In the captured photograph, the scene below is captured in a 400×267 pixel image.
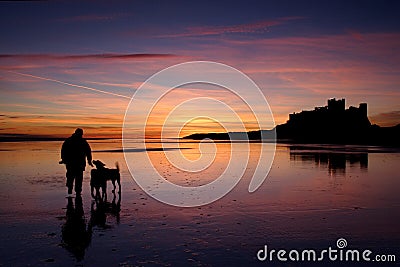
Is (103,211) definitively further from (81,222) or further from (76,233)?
(76,233)

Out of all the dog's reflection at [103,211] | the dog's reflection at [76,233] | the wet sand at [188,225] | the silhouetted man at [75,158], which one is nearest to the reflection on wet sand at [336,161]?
the wet sand at [188,225]

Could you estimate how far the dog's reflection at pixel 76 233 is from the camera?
793cm

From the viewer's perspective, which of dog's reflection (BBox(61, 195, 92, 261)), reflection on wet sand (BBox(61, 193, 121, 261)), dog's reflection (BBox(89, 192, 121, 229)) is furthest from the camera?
dog's reflection (BBox(89, 192, 121, 229))

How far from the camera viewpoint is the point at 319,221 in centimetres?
1041

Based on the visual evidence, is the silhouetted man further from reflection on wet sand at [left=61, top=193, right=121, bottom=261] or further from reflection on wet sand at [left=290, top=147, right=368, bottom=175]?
reflection on wet sand at [left=290, top=147, right=368, bottom=175]

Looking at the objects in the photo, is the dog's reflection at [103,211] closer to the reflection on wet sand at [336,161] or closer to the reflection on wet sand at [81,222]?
the reflection on wet sand at [81,222]

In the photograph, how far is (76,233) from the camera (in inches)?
360

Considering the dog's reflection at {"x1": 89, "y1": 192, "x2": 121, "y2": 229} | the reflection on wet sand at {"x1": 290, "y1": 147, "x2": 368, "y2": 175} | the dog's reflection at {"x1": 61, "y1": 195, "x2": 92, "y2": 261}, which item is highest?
the reflection on wet sand at {"x1": 290, "y1": 147, "x2": 368, "y2": 175}

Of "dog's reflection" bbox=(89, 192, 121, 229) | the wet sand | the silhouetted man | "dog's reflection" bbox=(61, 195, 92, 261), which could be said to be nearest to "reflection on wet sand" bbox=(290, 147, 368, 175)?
the wet sand

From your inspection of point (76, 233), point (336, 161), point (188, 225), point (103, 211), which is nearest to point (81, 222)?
point (76, 233)

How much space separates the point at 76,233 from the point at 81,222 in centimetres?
116

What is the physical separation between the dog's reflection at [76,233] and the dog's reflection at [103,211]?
11.8 inches

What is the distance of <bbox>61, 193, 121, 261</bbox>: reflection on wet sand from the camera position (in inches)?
320

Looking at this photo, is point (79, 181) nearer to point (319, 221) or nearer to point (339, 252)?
point (319, 221)
